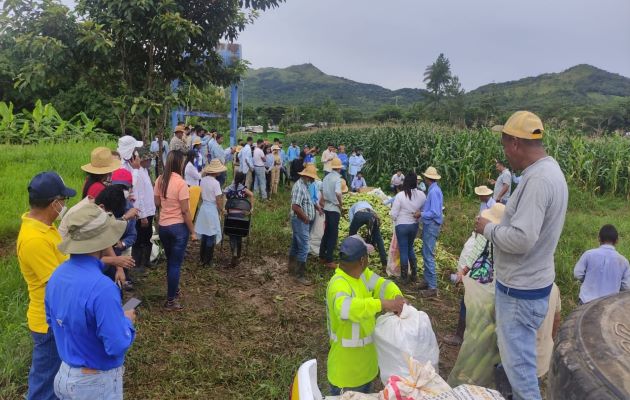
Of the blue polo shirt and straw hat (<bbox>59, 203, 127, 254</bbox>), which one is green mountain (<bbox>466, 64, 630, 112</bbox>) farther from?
the blue polo shirt

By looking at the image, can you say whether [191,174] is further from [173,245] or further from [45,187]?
[45,187]

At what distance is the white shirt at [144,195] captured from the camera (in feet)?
18.1

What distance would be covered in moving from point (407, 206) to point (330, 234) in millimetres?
1505


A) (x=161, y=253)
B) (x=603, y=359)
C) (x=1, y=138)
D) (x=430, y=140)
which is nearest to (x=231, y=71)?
(x=161, y=253)

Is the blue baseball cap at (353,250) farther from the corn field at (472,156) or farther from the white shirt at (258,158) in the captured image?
the corn field at (472,156)

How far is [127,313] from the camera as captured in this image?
8.30 ft

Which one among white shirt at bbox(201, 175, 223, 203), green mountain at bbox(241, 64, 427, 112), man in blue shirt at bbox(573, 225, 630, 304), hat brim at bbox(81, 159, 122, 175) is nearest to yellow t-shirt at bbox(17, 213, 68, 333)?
hat brim at bbox(81, 159, 122, 175)

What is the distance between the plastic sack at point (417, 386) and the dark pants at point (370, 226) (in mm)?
4662

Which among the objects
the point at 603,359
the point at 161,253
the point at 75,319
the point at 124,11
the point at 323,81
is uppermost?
the point at 323,81

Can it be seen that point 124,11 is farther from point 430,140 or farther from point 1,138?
point 430,140

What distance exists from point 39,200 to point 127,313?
0.99 metres

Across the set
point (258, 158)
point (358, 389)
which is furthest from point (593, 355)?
point (258, 158)

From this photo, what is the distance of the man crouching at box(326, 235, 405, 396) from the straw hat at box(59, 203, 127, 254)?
1372 mm

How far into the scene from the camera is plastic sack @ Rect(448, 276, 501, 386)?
328 cm
